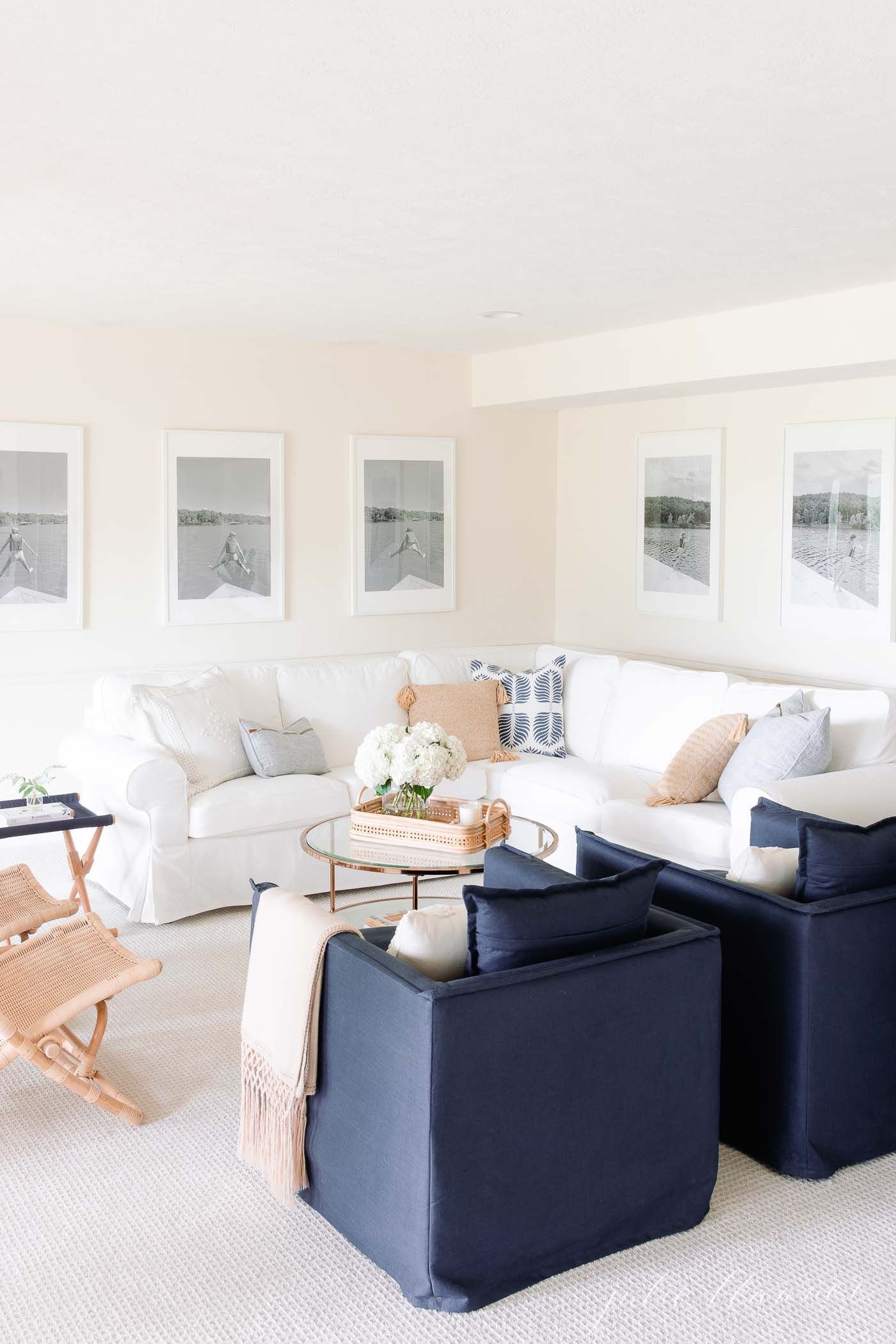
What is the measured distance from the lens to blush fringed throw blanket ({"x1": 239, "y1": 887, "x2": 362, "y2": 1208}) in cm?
284

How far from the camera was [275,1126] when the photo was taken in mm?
2924

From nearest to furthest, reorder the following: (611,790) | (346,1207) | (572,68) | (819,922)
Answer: (572,68)
(346,1207)
(819,922)
(611,790)

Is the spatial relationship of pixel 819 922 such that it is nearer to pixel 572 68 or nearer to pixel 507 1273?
pixel 507 1273

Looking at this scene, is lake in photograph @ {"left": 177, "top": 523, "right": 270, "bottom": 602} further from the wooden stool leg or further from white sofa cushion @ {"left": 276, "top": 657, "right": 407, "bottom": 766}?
the wooden stool leg

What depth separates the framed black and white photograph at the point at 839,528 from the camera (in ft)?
18.0

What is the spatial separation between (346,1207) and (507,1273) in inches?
15.5

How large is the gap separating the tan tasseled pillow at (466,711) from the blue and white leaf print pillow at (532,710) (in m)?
0.06

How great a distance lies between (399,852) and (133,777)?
4.42 feet

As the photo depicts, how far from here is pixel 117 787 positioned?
198 inches

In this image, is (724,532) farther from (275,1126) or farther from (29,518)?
(275,1126)

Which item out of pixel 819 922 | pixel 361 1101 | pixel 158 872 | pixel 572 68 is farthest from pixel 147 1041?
pixel 572 68

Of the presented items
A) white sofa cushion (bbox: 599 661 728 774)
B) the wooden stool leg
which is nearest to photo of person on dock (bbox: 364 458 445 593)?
white sofa cushion (bbox: 599 661 728 774)

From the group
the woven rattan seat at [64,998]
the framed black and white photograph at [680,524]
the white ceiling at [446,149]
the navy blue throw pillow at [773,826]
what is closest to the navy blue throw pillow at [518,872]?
the navy blue throw pillow at [773,826]

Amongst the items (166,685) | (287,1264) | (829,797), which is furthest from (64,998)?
(829,797)
